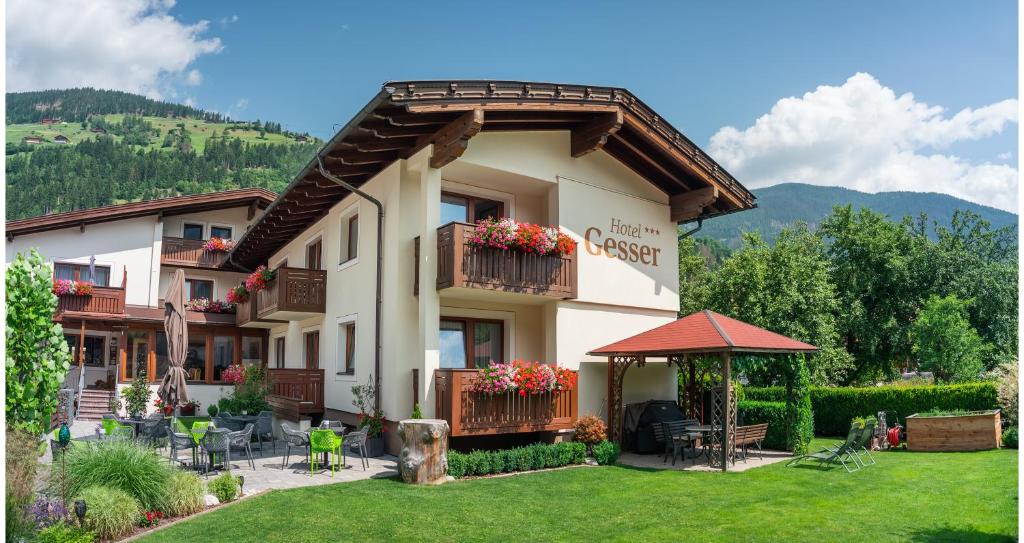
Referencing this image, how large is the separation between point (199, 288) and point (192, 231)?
2365mm

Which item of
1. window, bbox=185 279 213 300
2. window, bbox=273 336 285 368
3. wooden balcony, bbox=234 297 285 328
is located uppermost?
window, bbox=185 279 213 300

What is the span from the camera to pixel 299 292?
17609 millimetres

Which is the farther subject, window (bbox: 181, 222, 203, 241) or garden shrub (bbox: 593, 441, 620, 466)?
window (bbox: 181, 222, 203, 241)

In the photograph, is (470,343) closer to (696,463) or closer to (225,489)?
(696,463)

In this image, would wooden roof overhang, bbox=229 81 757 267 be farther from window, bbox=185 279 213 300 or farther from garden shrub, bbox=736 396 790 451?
window, bbox=185 279 213 300

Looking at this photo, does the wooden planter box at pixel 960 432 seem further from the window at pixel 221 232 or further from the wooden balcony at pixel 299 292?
the window at pixel 221 232

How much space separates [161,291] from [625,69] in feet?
64.5

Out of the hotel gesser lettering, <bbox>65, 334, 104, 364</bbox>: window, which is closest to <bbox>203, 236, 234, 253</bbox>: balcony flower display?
<bbox>65, 334, 104, 364</bbox>: window

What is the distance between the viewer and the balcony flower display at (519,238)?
13195mm

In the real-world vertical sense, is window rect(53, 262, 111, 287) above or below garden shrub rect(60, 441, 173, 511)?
above

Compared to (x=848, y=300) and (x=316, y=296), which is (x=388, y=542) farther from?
(x=848, y=300)

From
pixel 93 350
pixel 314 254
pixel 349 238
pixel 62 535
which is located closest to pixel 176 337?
pixel 349 238

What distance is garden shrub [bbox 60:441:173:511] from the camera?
334 inches

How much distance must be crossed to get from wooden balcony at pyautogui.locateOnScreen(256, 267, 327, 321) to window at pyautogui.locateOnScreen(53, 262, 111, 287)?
12.3 metres
